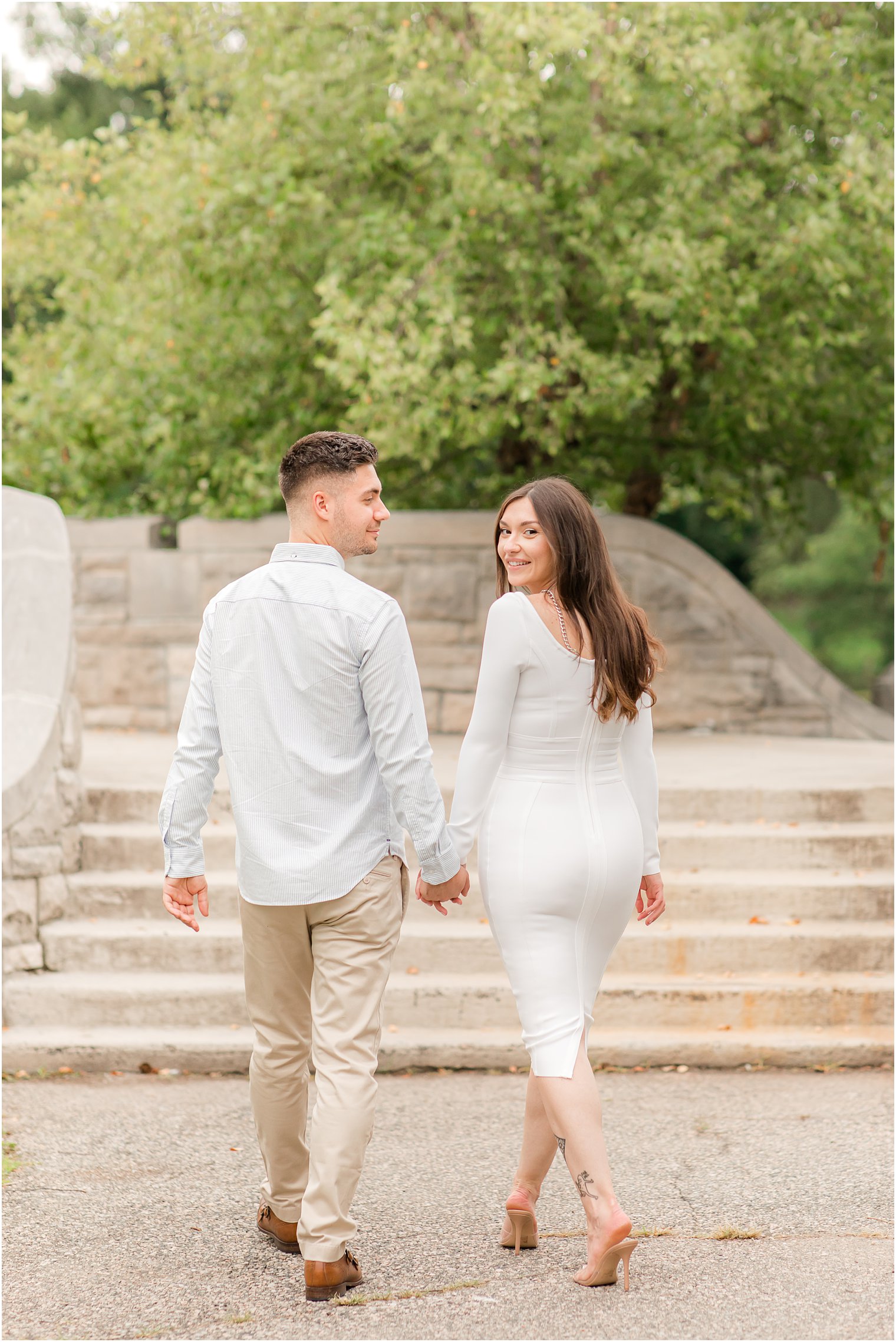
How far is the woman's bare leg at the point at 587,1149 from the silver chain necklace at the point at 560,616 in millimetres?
992

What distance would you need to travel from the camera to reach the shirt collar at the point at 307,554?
130 inches

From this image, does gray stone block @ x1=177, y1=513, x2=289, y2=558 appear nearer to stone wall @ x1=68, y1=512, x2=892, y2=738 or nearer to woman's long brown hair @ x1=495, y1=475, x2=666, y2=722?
stone wall @ x1=68, y1=512, x2=892, y2=738

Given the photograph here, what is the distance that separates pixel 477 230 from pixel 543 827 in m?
5.39

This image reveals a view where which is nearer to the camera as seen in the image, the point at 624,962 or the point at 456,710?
the point at 624,962

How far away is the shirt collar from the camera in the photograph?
329 cm

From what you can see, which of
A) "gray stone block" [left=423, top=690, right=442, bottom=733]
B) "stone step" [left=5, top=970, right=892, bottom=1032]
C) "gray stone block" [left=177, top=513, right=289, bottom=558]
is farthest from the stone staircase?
"gray stone block" [left=177, top=513, right=289, bottom=558]

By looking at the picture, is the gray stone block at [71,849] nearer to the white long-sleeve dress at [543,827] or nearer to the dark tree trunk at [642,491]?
the white long-sleeve dress at [543,827]

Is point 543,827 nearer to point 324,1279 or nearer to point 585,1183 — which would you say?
point 585,1183

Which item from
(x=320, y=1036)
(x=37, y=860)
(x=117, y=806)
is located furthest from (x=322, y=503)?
(x=117, y=806)

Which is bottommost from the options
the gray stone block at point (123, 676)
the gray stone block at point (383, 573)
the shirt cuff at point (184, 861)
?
the shirt cuff at point (184, 861)

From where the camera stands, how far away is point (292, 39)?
317 inches

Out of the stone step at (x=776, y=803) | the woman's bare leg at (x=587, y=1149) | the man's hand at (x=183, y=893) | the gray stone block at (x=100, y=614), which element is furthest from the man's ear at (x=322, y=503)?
the gray stone block at (x=100, y=614)

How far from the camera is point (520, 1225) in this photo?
3398 mm

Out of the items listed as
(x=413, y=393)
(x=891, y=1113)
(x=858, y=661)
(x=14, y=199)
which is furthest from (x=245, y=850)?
(x=858, y=661)
